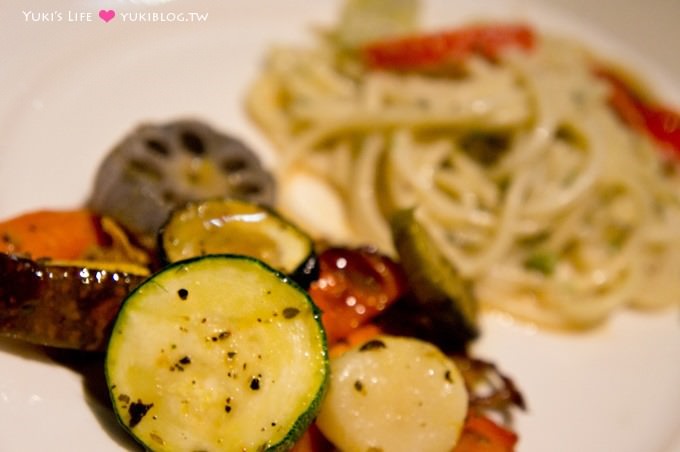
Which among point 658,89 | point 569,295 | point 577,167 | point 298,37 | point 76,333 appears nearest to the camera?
point 76,333

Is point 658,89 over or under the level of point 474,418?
over

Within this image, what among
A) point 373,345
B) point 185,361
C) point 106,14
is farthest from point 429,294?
point 106,14

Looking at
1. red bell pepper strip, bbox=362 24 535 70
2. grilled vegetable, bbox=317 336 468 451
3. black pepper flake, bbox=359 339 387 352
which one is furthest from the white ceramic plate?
black pepper flake, bbox=359 339 387 352

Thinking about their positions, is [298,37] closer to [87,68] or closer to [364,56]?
[364,56]

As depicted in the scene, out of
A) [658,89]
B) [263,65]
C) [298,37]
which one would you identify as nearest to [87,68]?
[263,65]

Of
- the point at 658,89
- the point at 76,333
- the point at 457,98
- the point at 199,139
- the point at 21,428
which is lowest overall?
the point at 21,428

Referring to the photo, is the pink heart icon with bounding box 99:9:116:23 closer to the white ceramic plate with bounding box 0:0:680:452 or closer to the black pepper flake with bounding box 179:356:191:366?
the white ceramic plate with bounding box 0:0:680:452

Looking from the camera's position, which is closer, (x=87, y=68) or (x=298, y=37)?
(x=87, y=68)

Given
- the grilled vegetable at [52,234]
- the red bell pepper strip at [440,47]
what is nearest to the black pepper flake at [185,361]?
the grilled vegetable at [52,234]
